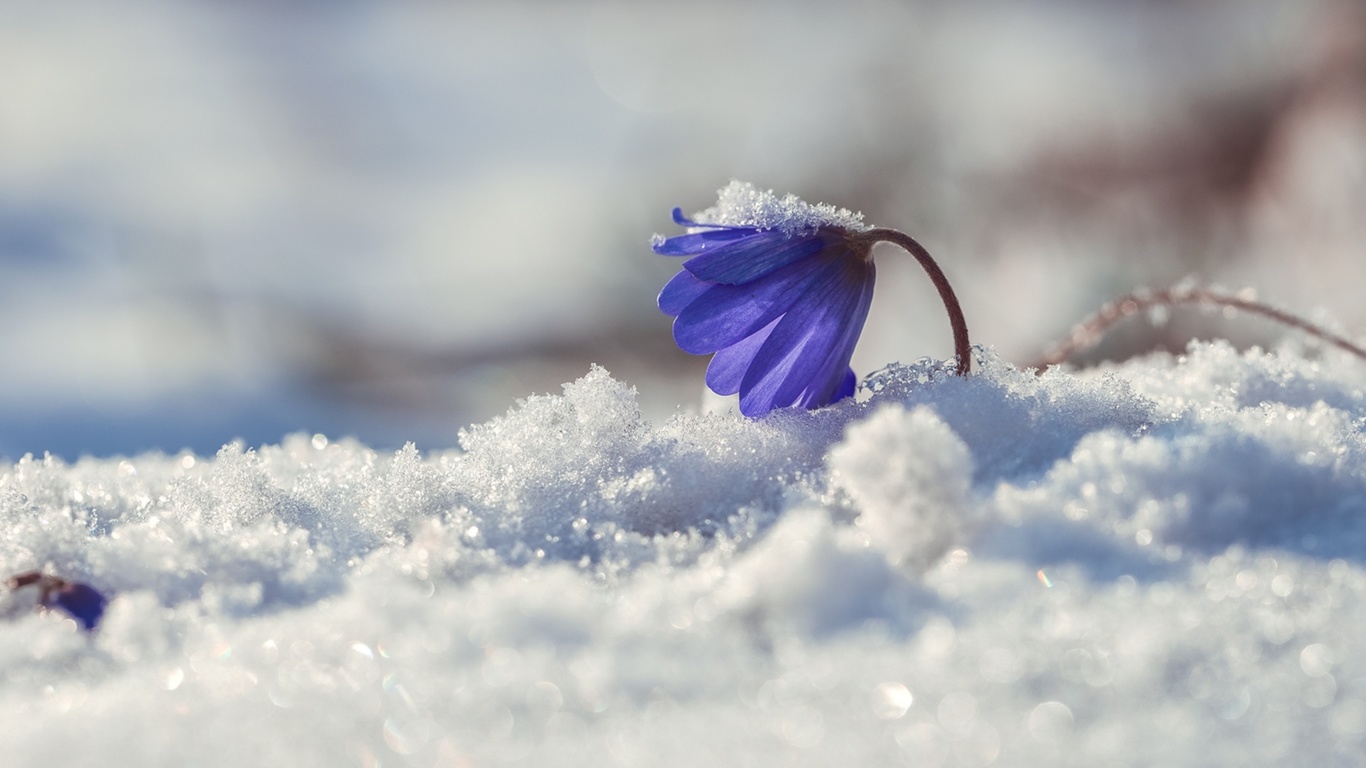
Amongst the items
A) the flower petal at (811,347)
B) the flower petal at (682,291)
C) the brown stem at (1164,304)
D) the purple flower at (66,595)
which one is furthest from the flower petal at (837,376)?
the purple flower at (66,595)

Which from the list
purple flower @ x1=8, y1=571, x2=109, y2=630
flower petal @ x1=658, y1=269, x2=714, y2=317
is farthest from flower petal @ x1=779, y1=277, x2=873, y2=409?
purple flower @ x1=8, y1=571, x2=109, y2=630

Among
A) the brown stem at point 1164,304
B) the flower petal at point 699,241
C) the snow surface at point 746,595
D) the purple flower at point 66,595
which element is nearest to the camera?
the snow surface at point 746,595

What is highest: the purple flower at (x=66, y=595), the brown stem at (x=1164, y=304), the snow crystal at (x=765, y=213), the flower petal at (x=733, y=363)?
the brown stem at (x=1164, y=304)

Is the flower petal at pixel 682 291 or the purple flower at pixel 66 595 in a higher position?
the flower petal at pixel 682 291

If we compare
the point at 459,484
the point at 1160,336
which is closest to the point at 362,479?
the point at 459,484

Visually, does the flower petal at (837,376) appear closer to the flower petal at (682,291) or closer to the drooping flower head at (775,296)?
the drooping flower head at (775,296)

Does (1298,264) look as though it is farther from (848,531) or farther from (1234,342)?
(848,531)

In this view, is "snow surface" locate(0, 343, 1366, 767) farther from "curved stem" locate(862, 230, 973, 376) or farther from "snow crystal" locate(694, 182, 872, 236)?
"snow crystal" locate(694, 182, 872, 236)
